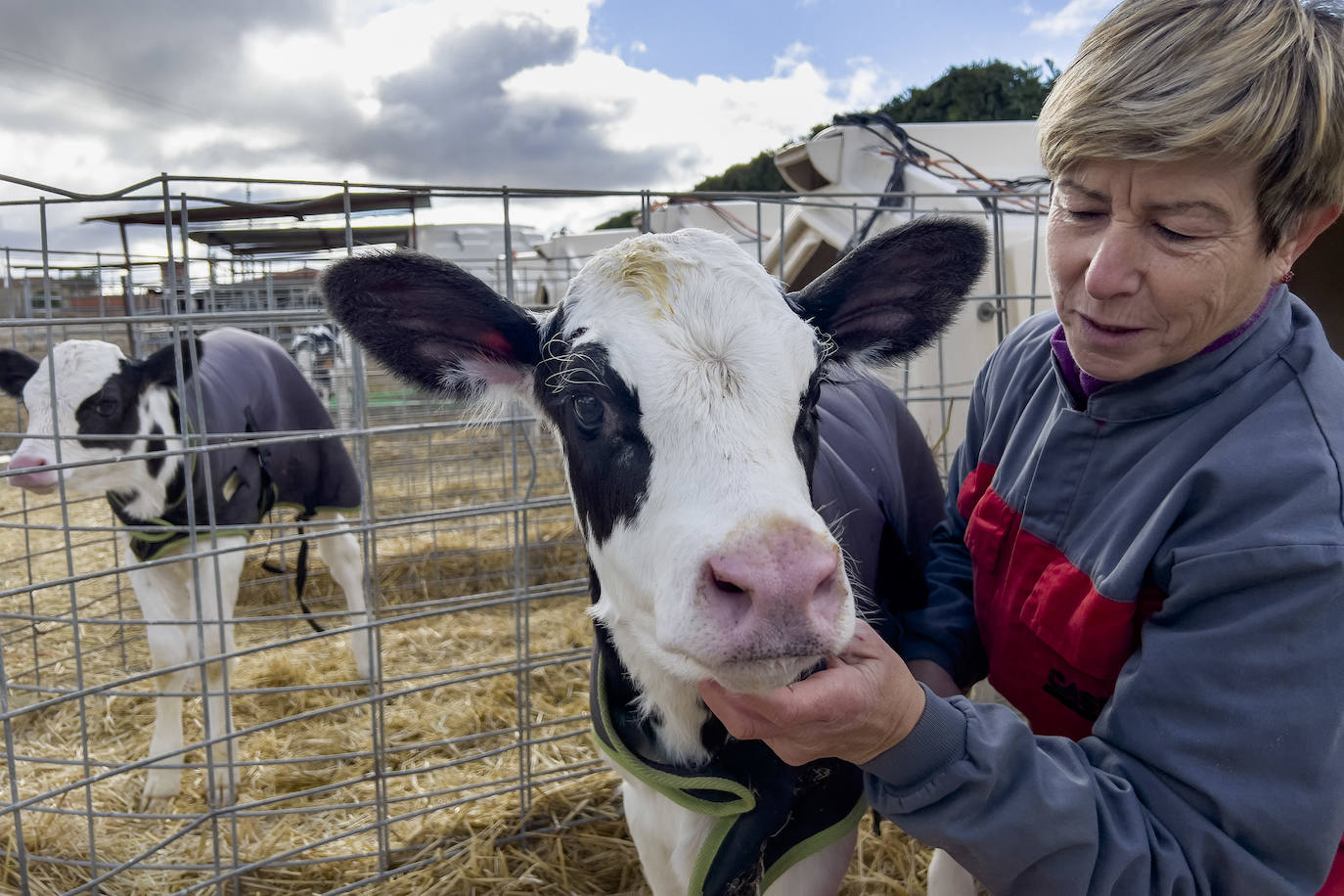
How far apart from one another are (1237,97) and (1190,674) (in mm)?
827

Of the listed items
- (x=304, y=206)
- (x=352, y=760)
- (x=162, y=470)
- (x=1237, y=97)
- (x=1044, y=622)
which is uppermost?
(x=304, y=206)

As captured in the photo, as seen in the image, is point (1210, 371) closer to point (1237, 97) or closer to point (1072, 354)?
point (1072, 354)

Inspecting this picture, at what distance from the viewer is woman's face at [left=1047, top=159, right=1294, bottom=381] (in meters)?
1.24

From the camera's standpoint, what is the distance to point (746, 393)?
1359 mm

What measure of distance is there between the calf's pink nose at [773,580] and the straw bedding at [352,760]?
1.55m

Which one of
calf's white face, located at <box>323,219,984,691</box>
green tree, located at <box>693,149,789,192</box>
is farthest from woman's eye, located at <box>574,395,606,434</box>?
green tree, located at <box>693,149,789,192</box>

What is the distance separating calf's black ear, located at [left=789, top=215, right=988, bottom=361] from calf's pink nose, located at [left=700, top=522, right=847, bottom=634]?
80 cm

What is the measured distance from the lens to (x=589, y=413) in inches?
58.4

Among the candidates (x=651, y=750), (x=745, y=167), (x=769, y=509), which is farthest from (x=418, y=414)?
(x=745, y=167)

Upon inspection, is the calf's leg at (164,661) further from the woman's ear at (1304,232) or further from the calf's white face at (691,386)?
the woman's ear at (1304,232)

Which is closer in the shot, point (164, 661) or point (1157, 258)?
point (1157, 258)

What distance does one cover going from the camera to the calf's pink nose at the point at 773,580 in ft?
3.46

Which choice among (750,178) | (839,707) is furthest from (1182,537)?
(750,178)

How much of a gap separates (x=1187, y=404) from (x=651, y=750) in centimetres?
116
